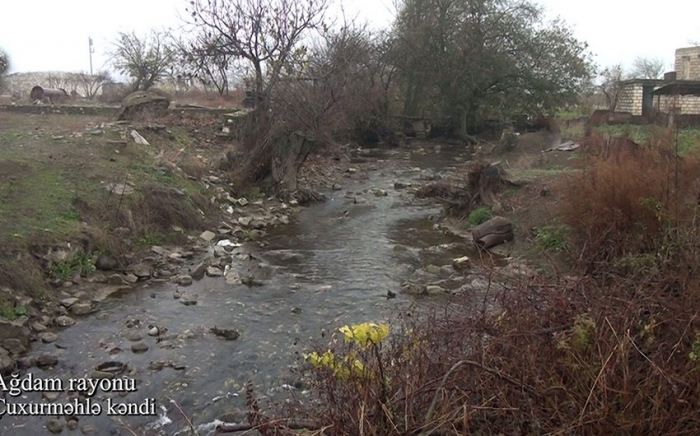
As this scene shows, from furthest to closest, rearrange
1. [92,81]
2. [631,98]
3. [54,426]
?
[92,81]
[631,98]
[54,426]

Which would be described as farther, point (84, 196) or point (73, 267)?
point (84, 196)

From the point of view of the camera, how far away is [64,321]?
6605 mm

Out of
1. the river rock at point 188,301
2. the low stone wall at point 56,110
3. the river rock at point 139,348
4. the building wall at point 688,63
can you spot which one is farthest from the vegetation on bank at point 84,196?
the building wall at point 688,63

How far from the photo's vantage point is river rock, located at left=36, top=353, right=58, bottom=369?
562 centimetres

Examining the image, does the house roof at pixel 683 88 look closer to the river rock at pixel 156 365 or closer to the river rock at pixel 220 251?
the river rock at pixel 220 251

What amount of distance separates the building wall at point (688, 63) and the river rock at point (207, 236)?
1505 inches

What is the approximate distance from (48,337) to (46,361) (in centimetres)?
60

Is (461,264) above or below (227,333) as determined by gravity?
above

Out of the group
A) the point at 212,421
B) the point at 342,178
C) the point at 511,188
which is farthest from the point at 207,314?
the point at 342,178

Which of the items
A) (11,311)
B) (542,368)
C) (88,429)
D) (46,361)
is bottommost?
(88,429)

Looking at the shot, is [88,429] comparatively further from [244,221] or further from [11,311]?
[244,221]

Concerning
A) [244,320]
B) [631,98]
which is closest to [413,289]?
[244,320]

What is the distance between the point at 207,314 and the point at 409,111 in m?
25.2

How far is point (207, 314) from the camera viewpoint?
23.1ft
